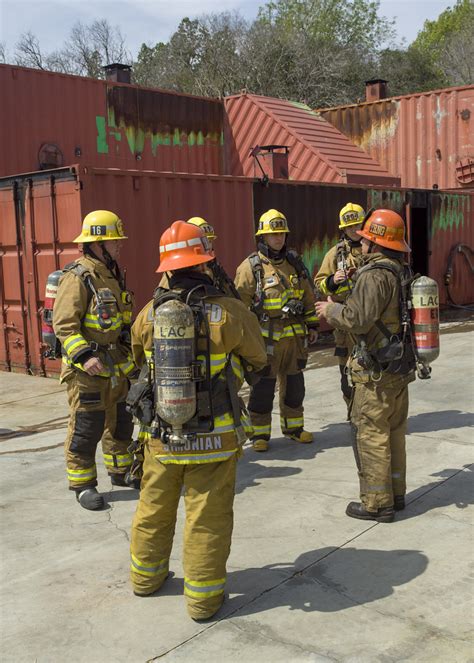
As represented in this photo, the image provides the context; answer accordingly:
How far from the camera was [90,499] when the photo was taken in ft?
15.6

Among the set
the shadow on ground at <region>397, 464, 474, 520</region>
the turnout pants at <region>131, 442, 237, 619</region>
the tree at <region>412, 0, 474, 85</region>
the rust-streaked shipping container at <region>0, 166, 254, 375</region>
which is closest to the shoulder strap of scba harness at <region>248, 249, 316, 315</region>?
the shadow on ground at <region>397, 464, 474, 520</region>

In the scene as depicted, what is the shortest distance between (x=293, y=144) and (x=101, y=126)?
14.4 feet

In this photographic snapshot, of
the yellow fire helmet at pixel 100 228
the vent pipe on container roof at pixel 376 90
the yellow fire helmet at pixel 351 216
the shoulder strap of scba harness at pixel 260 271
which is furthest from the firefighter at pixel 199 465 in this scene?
the vent pipe on container roof at pixel 376 90

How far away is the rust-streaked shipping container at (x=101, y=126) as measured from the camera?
42.7 feet

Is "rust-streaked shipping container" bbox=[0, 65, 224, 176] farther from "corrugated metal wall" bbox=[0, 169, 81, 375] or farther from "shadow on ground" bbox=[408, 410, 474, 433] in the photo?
"shadow on ground" bbox=[408, 410, 474, 433]

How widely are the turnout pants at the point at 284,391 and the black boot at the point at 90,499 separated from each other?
1.64 m

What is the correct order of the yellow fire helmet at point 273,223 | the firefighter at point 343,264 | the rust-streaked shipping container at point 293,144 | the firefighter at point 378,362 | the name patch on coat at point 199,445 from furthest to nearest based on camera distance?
1. the rust-streaked shipping container at point 293,144
2. the firefighter at point 343,264
3. the yellow fire helmet at point 273,223
4. the firefighter at point 378,362
5. the name patch on coat at point 199,445

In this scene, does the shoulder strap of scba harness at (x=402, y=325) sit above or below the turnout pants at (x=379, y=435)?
above

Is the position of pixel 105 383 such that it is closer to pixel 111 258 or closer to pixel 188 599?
pixel 111 258

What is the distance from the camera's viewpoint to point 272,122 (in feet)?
54.5

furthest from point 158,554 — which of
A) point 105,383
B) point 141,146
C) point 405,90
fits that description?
point 405,90

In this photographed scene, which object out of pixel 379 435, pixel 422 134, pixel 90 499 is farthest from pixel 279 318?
pixel 422 134

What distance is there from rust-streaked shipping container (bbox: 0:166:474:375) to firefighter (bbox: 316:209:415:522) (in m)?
4.88

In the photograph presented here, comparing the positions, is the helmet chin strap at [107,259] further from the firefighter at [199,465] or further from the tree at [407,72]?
the tree at [407,72]
